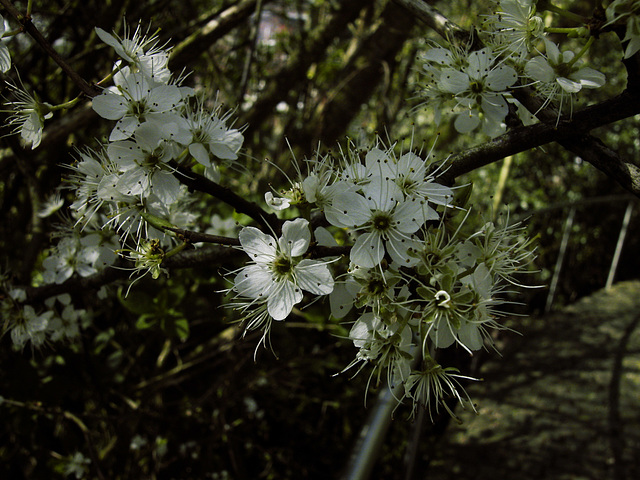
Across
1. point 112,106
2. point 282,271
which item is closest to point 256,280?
point 282,271

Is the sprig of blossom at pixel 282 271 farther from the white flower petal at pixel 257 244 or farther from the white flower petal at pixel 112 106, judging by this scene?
the white flower petal at pixel 112 106

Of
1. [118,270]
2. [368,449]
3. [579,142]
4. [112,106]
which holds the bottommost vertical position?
[368,449]

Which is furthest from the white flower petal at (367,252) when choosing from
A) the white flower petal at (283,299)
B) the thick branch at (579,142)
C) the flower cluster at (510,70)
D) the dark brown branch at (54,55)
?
the dark brown branch at (54,55)

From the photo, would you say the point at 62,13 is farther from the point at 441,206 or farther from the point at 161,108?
the point at 441,206

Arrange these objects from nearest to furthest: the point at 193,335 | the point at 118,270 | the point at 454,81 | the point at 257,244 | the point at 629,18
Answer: the point at 629,18
the point at 257,244
the point at 454,81
the point at 118,270
the point at 193,335

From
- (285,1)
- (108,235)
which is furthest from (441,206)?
(285,1)

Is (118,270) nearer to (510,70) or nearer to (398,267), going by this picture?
(398,267)

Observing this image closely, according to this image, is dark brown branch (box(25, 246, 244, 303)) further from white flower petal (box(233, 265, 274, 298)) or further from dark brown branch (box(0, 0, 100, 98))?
dark brown branch (box(0, 0, 100, 98))

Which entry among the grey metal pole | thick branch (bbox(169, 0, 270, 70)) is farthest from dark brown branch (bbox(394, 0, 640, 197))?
thick branch (bbox(169, 0, 270, 70))
